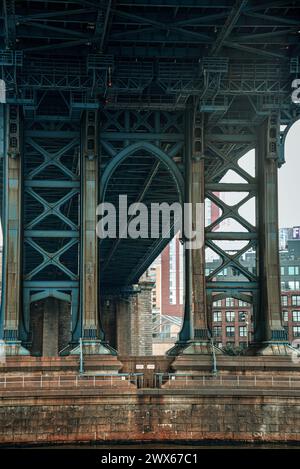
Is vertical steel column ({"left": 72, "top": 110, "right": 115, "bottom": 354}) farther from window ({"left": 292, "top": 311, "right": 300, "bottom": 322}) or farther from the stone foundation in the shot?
window ({"left": 292, "top": 311, "right": 300, "bottom": 322})

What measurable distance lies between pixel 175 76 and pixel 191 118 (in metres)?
Result: 2.58

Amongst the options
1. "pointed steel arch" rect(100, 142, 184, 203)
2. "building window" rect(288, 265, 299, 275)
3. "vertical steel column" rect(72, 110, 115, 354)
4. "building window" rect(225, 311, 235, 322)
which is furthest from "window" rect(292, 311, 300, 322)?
"vertical steel column" rect(72, 110, 115, 354)

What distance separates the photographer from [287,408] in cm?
4375

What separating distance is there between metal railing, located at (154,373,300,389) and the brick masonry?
95 centimetres

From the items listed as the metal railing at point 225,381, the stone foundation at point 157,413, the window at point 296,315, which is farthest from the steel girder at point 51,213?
the window at point 296,315

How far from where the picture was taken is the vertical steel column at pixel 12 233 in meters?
49.4

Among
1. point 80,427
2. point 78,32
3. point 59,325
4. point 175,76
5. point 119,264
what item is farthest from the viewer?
point 119,264

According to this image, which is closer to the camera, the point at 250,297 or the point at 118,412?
the point at 118,412

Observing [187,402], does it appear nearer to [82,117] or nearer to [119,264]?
[82,117]

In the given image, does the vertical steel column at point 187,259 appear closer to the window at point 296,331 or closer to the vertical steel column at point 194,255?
the vertical steel column at point 194,255

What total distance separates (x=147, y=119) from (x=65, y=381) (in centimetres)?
1723

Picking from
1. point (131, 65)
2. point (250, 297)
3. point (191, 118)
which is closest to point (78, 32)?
point (131, 65)

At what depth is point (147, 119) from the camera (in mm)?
54812

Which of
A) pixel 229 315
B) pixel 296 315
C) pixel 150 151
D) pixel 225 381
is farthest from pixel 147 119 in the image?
pixel 229 315
